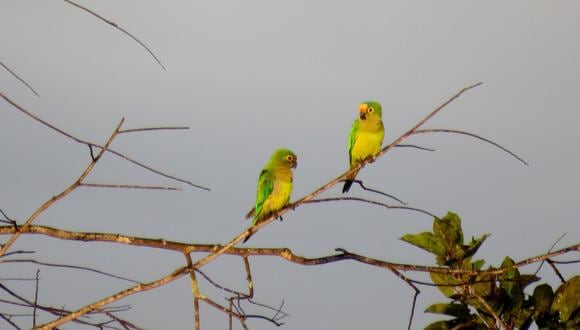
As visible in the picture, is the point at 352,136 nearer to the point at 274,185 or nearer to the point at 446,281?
the point at 274,185

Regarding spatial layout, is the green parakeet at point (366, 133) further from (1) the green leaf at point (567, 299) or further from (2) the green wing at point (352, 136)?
(1) the green leaf at point (567, 299)

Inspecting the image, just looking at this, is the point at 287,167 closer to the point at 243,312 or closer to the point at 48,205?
the point at 243,312

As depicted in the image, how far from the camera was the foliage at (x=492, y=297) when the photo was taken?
463 centimetres

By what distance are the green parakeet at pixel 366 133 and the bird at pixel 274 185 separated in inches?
45.8

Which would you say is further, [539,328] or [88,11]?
[539,328]

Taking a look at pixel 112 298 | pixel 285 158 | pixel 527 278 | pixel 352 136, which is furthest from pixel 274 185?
pixel 112 298

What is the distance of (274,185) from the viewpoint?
10109 millimetres

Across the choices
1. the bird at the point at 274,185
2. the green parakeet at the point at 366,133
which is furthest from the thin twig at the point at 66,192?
the green parakeet at the point at 366,133

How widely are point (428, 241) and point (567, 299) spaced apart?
0.88m

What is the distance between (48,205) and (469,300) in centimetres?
258

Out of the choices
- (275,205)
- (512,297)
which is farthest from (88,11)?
(275,205)

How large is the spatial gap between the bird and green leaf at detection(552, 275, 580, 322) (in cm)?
556

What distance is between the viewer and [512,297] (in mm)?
4676

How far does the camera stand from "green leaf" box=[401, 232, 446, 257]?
15.8ft
